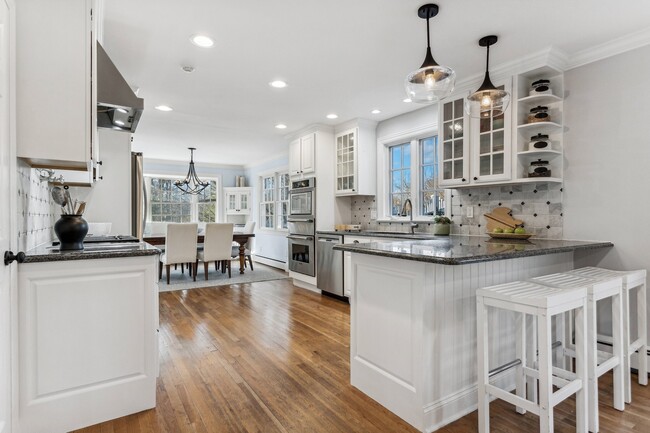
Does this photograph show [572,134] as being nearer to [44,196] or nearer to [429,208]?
[429,208]

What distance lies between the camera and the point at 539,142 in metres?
2.89

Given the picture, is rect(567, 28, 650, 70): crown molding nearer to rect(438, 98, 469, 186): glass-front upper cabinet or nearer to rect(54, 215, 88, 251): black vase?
rect(438, 98, 469, 186): glass-front upper cabinet

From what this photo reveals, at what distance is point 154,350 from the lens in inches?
79.9

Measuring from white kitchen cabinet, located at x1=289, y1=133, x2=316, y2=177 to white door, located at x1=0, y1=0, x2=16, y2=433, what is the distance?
148 inches

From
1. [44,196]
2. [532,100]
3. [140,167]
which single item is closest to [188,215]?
[140,167]

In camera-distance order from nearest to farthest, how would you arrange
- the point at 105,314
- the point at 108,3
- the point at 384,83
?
the point at 105,314
the point at 108,3
the point at 384,83

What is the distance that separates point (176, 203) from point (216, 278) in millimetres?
3526

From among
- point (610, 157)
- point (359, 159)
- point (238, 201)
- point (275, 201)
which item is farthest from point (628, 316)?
point (238, 201)

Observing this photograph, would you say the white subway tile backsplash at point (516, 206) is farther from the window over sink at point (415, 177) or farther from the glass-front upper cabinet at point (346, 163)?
the glass-front upper cabinet at point (346, 163)

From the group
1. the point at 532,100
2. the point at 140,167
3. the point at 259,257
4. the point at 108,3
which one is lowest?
the point at 259,257

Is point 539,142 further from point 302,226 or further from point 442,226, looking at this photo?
point 302,226

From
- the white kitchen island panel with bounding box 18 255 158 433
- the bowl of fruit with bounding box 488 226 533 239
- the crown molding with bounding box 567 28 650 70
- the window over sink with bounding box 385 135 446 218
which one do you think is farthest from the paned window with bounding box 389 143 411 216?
the white kitchen island panel with bounding box 18 255 158 433

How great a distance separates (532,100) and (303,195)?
3.18 m

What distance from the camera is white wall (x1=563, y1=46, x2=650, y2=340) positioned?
257 centimetres
